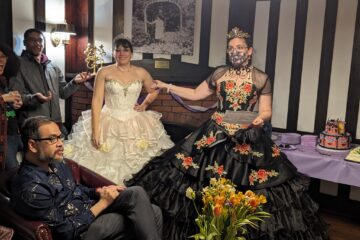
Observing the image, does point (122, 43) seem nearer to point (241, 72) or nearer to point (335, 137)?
point (241, 72)

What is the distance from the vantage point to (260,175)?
2.64m

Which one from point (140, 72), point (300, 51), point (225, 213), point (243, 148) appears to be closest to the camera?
point (225, 213)

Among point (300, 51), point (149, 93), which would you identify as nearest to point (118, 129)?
point (149, 93)

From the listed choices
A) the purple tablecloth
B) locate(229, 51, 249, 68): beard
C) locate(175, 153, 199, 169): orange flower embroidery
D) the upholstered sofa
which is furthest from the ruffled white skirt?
the purple tablecloth

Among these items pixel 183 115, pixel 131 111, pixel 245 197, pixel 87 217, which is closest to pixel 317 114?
pixel 183 115

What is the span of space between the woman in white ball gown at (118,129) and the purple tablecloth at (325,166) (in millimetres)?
1067

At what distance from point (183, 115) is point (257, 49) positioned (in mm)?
931

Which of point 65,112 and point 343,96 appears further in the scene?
point 65,112

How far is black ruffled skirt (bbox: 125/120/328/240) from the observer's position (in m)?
2.55

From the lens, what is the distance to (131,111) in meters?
3.14

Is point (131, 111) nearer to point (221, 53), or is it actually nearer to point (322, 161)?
point (221, 53)

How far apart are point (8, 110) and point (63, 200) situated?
1.27 m

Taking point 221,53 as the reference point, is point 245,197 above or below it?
below

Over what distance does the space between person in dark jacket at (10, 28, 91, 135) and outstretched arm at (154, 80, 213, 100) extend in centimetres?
93
